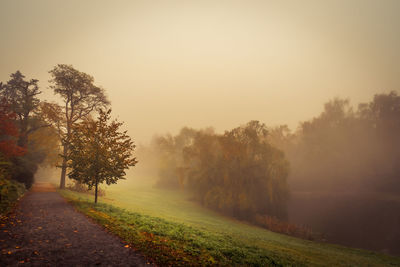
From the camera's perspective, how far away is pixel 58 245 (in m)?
7.32

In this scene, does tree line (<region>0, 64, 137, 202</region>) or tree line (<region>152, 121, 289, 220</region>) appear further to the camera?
tree line (<region>152, 121, 289, 220</region>)

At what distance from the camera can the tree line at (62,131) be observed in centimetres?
1750

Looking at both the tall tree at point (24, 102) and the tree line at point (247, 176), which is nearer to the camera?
the tall tree at point (24, 102)

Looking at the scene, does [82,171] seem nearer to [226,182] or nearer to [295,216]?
[226,182]

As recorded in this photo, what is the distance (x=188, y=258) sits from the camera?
7.24 metres

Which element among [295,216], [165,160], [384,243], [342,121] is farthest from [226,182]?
[342,121]

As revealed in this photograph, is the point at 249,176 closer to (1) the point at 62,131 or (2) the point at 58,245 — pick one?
(2) the point at 58,245

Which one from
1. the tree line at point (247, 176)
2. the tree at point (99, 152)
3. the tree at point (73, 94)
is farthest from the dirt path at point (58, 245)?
the tree line at point (247, 176)

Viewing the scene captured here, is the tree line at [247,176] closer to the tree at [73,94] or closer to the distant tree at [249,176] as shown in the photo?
the distant tree at [249,176]

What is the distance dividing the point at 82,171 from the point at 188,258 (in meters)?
14.8

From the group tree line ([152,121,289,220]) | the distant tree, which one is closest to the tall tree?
tree line ([152,121,289,220])

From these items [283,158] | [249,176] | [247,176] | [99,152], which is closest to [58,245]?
[99,152]

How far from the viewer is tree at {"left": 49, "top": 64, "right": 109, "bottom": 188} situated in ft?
86.0

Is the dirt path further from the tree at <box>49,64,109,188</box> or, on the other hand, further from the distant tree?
the distant tree
